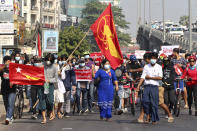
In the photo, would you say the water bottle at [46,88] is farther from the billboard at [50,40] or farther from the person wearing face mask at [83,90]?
the billboard at [50,40]

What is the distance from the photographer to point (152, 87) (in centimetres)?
1471

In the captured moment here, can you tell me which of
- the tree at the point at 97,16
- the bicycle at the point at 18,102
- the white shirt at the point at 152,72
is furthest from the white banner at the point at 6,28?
the tree at the point at 97,16

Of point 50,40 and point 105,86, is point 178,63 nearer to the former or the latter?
point 105,86

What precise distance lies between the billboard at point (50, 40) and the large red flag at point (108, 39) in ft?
73.9

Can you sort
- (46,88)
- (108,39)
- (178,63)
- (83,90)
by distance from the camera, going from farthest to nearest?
(178,63), (83,90), (108,39), (46,88)

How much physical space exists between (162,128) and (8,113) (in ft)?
12.2

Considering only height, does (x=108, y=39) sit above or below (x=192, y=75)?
above

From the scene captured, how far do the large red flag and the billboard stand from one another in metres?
22.5

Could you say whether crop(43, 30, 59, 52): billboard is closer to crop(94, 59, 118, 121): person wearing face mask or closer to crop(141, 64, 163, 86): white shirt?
crop(94, 59, 118, 121): person wearing face mask

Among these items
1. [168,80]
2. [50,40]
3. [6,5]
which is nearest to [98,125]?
[168,80]

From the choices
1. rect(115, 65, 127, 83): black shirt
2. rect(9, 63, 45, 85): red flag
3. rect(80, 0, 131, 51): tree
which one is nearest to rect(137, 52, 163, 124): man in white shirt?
rect(9, 63, 45, 85): red flag

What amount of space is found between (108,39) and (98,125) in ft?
11.0

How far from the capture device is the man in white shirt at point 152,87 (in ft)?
48.1

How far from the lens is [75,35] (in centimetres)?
8169
